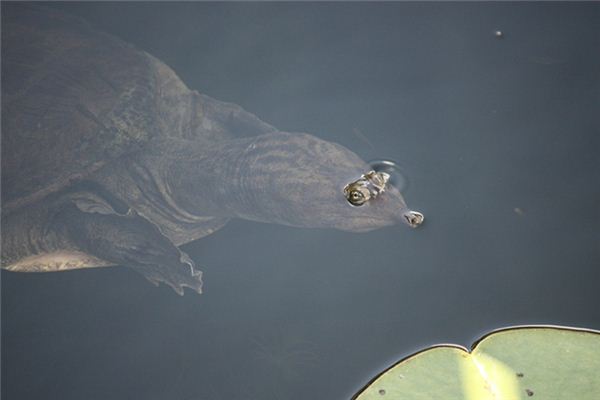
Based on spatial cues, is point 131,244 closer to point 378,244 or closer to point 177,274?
point 177,274

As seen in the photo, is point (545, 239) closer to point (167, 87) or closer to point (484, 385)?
point (484, 385)

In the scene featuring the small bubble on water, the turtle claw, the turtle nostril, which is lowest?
the turtle claw

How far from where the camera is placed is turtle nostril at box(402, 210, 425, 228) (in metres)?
3.02

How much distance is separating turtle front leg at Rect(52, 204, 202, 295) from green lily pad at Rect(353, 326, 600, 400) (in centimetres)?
141

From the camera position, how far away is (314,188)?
332 centimetres

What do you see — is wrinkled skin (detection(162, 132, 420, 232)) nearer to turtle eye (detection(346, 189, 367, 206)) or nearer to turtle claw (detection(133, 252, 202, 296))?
turtle eye (detection(346, 189, 367, 206))

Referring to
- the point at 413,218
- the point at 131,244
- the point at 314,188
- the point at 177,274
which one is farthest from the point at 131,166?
the point at 413,218

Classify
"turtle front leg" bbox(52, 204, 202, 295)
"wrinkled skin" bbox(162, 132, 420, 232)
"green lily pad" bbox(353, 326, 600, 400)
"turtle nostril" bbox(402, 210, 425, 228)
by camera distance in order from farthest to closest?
"turtle front leg" bbox(52, 204, 202, 295)
"wrinkled skin" bbox(162, 132, 420, 232)
"turtle nostril" bbox(402, 210, 425, 228)
"green lily pad" bbox(353, 326, 600, 400)

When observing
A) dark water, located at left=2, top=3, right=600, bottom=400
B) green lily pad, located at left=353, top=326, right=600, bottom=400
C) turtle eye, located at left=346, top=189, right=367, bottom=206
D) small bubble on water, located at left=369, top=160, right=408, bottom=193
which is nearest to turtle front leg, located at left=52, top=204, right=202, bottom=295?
dark water, located at left=2, top=3, right=600, bottom=400

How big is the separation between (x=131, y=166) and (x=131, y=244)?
33.3 inches

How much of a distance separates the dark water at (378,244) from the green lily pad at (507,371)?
43 centimetres

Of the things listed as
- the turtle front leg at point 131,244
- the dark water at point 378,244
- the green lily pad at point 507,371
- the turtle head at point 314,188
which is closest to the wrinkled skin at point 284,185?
the turtle head at point 314,188

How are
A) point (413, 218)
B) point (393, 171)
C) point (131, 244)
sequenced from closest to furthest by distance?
point (413, 218)
point (393, 171)
point (131, 244)

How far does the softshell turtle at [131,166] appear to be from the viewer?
3.37 m
